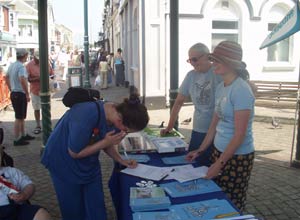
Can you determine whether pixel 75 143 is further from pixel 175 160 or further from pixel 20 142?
pixel 20 142

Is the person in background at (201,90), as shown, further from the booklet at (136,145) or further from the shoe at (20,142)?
the shoe at (20,142)

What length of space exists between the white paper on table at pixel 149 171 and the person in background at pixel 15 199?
2.44ft

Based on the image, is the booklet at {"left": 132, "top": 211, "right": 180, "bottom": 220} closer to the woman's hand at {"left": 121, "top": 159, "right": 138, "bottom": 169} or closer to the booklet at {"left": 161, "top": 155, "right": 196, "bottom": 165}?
the woman's hand at {"left": 121, "top": 159, "right": 138, "bottom": 169}

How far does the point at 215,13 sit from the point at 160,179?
10744 mm

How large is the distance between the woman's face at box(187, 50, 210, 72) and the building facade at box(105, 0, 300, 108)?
8187mm

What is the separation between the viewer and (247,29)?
12672 millimetres

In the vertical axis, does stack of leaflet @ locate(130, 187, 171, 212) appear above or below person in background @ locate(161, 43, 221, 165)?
below

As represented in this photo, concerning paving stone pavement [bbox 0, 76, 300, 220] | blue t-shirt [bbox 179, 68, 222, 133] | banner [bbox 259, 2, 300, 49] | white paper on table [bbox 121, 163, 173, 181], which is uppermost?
banner [bbox 259, 2, 300, 49]

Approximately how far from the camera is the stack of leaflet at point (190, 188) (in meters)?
2.43

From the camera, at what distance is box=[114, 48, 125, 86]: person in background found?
17.7 meters

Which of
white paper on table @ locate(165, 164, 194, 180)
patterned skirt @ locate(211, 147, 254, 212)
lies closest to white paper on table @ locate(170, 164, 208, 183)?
white paper on table @ locate(165, 164, 194, 180)

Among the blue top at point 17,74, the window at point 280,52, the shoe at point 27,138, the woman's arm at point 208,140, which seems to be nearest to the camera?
the woman's arm at point 208,140

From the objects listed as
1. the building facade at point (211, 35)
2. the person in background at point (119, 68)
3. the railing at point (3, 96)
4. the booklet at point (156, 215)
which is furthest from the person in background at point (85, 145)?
the person in background at point (119, 68)

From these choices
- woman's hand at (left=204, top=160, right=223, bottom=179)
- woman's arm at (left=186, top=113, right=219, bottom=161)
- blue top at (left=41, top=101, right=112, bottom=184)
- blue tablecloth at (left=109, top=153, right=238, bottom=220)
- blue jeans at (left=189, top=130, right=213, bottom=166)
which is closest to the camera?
blue tablecloth at (left=109, top=153, right=238, bottom=220)
